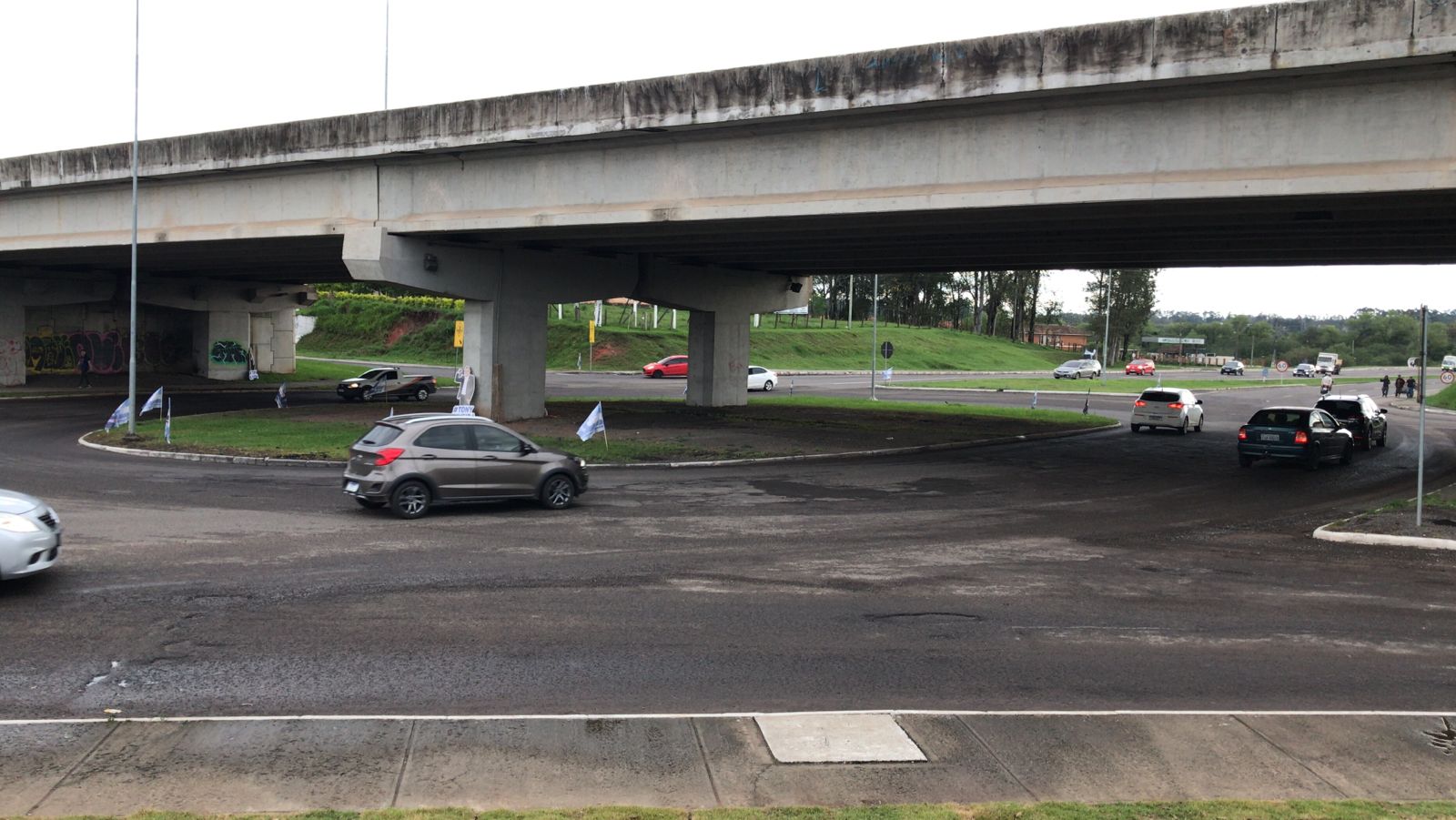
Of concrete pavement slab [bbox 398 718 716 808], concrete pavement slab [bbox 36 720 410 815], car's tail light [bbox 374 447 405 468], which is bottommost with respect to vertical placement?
concrete pavement slab [bbox 36 720 410 815]

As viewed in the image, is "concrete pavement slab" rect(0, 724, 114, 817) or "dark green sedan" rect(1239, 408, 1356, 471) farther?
"dark green sedan" rect(1239, 408, 1356, 471)

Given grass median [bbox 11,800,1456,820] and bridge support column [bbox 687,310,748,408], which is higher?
bridge support column [bbox 687,310,748,408]

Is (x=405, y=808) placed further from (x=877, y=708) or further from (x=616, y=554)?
(x=616, y=554)

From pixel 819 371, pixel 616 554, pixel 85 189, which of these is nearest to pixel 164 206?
pixel 85 189

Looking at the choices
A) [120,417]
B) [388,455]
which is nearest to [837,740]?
[388,455]

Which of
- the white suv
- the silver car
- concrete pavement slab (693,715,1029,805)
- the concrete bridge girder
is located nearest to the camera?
concrete pavement slab (693,715,1029,805)

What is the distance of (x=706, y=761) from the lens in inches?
269

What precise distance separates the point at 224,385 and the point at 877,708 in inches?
1984

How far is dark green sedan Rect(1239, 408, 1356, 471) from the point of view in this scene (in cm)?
2595

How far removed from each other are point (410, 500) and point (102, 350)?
153 ft

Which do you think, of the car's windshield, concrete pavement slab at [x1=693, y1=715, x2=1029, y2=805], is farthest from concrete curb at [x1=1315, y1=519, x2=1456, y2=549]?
concrete pavement slab at [x1=693, y1=715, x2=1029, y2=805]

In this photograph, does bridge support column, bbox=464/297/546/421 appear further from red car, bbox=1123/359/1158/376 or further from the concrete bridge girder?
red car, bbox=1123/359/1158/376

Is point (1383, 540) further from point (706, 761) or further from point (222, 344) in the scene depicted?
point (222, 344)

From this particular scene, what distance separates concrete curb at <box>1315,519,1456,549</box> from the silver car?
1665 centimetres
